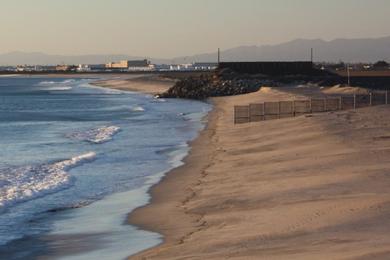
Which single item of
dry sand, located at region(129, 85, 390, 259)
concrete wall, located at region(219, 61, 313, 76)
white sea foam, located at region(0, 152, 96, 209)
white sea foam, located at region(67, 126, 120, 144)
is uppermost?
concrete wall, located at region(219, 61, 313, 76)

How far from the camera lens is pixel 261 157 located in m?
22.6

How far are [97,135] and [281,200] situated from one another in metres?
22.0

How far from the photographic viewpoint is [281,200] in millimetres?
14484

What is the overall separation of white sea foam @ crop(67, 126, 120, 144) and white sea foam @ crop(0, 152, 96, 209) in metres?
7.82

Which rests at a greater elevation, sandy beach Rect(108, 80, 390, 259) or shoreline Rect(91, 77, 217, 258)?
sandy beach Rect(108, 80, 390, 259)

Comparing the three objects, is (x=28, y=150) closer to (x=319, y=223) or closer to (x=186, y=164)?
(x=186, y=164)

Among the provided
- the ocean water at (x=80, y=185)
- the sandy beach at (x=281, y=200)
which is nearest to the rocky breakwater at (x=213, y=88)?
the ocean water at (x=80, y=185)

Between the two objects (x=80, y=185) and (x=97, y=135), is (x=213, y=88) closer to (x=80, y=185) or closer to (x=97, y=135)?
(x=97, y=135)

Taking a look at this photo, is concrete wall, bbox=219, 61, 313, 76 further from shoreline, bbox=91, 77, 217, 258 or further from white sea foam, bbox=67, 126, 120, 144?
shoreline, bbox=91, 77, 217, 258

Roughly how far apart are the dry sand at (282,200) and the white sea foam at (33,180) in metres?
2.73

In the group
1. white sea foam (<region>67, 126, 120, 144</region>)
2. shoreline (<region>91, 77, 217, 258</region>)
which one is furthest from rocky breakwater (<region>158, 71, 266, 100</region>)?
shoreline (<region>91, 77, 217, 258</region>)

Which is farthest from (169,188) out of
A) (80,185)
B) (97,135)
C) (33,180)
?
(97,135)

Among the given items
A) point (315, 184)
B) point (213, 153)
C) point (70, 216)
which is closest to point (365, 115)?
point (213, 153)

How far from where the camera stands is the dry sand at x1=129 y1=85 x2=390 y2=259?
34.1 ft
